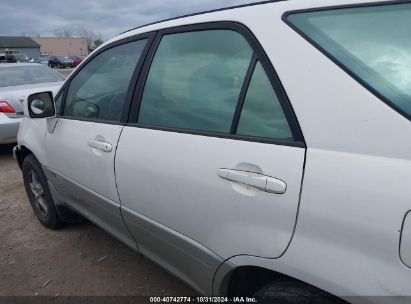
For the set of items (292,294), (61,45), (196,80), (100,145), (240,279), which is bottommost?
(240,279)

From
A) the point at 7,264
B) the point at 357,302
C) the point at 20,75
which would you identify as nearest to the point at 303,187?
the point at 357,302

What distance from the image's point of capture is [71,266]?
3.20 meters

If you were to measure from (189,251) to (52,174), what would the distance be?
5.65ft

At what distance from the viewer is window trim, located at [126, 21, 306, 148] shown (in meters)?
1.55

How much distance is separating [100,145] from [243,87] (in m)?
1.11


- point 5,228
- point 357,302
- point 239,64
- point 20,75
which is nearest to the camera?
point 357,302

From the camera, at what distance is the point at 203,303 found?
2537 mm

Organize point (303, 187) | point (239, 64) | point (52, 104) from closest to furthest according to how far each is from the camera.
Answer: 1. point (303, 187)
2. point (239, 64)
3. point (52, 104)

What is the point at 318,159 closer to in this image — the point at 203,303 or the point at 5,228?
the point at 203,303

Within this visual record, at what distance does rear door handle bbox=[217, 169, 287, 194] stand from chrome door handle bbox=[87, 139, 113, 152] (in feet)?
3.10

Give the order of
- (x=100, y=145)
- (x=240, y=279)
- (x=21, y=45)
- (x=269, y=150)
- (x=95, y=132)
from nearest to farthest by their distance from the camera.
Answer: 1. (x=269, y=150)
2. (x=240, y=279)
3. (x=100, y=145)
4. (x=95, y=132)
5. (x=21, y=45)

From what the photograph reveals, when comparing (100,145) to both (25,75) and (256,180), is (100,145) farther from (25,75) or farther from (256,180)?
(25,75)

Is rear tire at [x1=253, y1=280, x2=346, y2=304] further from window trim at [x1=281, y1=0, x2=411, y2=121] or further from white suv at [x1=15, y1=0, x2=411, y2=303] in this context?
window trim at [x1=281, y1=0, x2=411, y2=121]

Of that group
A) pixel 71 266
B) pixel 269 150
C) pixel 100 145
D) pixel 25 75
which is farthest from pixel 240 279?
pixel 25 75
